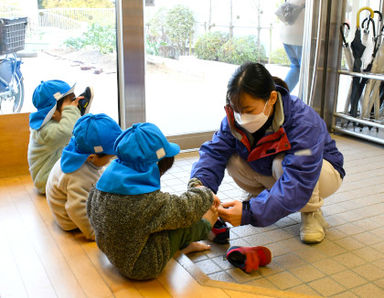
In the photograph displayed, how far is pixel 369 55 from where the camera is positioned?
11.9 feet

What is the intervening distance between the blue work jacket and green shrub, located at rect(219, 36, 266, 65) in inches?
66.9

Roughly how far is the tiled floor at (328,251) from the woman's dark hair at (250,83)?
66 cm

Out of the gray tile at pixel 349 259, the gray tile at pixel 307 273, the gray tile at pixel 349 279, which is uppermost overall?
the gray tile at pixel 349 259

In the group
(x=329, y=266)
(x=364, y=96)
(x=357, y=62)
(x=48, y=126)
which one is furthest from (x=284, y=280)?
(x=357, y=62)

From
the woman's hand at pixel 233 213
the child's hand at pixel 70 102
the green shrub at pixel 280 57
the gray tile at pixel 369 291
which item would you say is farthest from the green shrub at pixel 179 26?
the gray tile at pixel 369 291

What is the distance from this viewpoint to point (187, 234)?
5.24 feet

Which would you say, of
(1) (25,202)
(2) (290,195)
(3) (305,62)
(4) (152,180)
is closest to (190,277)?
(4) (152,180)

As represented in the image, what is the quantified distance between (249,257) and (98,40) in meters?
1.98

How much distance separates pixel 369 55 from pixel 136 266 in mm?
2928

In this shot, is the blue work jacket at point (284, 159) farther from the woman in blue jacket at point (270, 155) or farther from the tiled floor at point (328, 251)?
the tiled floor at point (328, 251)

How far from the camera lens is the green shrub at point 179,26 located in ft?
10.8

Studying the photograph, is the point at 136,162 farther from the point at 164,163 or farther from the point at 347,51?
the point at 347,51

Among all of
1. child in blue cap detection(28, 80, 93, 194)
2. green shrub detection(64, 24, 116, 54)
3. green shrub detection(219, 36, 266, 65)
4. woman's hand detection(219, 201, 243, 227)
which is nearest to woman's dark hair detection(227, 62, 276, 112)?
woman's hand detection(219, 201, 243, 227)

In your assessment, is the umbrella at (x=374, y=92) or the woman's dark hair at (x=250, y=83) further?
the umbrella at (x=374, y=92)
